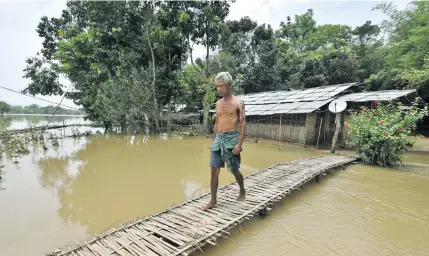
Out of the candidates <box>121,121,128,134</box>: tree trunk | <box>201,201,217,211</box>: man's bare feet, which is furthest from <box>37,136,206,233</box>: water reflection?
<box>121,121,128,134</box>: tree trunk

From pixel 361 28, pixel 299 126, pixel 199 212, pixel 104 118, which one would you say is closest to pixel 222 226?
pixel 199 212

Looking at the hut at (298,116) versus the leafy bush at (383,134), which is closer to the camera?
the leafy bush at (383,134)

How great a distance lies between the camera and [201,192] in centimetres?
464

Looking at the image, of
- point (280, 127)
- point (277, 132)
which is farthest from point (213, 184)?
point (277, 132)

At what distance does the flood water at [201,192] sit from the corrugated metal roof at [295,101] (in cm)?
359

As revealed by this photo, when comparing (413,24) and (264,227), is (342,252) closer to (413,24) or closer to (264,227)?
(264,227)

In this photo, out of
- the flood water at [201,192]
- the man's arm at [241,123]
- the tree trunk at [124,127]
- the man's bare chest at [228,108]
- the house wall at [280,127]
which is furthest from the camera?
the tree trunk at [124,127]

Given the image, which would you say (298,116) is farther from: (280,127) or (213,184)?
(213,184)

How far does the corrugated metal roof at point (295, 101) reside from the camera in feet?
31.9

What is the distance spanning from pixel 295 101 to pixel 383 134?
497 cm

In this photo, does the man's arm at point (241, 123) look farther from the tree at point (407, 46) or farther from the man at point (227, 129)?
the tree at point (407, 46)

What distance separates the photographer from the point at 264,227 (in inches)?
125

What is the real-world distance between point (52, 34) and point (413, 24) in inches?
958

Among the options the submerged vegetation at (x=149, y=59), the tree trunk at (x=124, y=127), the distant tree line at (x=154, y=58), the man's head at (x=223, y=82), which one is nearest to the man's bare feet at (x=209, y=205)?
the man's head at (x=223, y=82)
